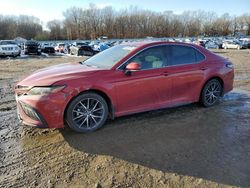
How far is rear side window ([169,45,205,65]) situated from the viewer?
17.3 ft

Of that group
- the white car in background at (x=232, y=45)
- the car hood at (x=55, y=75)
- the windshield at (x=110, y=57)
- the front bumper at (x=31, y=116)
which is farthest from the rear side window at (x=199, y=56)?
the white car in background at (x=232, y=45)

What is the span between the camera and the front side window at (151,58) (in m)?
4.87

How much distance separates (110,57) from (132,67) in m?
0.76

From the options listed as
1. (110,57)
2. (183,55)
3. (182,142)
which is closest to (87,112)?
(110,57)

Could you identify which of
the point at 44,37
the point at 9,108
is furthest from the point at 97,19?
the point at 9,108

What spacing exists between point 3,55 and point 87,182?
25.4m

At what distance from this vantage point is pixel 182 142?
161 inches

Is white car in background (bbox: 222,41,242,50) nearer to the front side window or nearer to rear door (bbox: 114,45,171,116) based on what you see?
the front side window

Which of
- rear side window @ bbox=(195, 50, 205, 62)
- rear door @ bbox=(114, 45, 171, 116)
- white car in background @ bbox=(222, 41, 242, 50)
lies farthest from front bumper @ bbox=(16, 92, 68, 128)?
white car in background @ bbox=(222, 41, 242, 50)

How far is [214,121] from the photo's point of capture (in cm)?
497

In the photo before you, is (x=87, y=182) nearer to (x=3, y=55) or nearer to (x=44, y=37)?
(x=3, y=55)

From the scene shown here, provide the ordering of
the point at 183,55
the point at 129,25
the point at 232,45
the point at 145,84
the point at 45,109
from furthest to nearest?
the point at 129,25
the point at 232,45
the point at 183,55
the point at 145,84
the point at 45,109

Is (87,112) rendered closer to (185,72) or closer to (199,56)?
(185,72)

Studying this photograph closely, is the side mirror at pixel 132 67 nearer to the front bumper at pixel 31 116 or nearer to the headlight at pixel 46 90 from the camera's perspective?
the headlight at pixel 46 90
